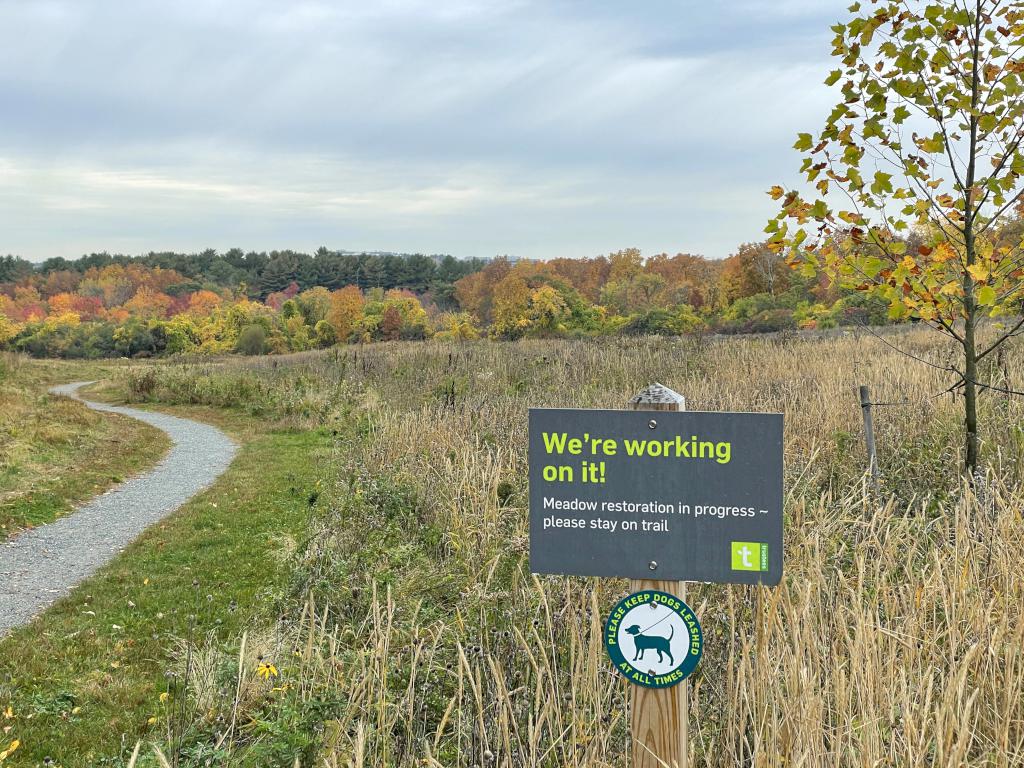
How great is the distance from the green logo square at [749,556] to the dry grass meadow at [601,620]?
448mm

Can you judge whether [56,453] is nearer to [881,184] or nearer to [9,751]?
[9,751]

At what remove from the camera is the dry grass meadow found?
2.22 metres

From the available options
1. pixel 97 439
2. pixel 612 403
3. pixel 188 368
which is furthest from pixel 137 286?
pixel 612 403

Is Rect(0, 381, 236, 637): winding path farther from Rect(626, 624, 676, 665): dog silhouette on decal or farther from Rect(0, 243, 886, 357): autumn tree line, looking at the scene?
Rect(0, 243, 886, 357): autumn tree line

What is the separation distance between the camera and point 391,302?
174 ft

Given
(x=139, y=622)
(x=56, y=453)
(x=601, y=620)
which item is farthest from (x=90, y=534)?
(x=601, y=620)

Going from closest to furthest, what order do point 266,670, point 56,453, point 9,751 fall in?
point 266,670 < point 9,751 < point 56,453

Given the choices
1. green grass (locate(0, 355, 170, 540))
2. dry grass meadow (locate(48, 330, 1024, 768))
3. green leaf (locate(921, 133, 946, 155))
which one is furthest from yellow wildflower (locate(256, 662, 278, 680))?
green grass (locate(0, 355, 170, 540))

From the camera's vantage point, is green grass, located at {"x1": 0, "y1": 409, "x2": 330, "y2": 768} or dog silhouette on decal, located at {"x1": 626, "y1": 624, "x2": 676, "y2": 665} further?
green grass, located at {"x1": 0, "y1": 409, "x2": 330, "y2": 768}

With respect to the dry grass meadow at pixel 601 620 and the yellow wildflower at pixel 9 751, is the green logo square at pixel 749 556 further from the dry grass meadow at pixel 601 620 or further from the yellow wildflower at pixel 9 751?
the yellow wildflower at pixel 9 751

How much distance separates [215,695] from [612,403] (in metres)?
4.64

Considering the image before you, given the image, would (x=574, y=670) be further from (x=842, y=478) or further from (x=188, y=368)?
(x=188, y=368)

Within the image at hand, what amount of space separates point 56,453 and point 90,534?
468 cm

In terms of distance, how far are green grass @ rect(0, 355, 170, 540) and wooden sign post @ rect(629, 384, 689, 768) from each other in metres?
7.81
